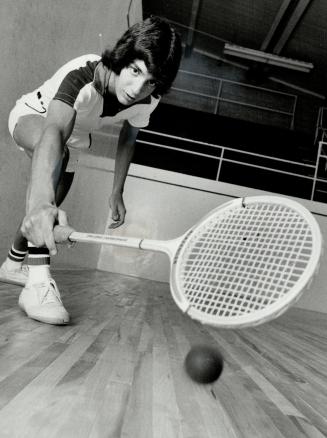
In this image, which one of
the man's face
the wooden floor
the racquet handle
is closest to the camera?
the wooden floor

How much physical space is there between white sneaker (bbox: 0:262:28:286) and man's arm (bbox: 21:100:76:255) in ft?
2.34

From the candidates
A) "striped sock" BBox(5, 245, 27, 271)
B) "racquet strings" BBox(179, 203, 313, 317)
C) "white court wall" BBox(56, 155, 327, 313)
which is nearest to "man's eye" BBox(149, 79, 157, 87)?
"racquet strings" BBox(179, 203, 313, 317)

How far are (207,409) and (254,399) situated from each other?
0.14m

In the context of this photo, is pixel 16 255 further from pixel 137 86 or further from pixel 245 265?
pixel 245 265

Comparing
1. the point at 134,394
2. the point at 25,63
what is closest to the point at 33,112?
the point at 25,63

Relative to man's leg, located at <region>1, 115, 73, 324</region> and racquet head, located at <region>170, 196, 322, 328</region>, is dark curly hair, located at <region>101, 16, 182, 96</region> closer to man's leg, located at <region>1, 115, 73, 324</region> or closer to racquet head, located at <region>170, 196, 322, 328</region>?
man's leg, located at <region>1, 115, 73, 324</region>

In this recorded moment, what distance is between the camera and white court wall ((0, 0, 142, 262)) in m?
1.70

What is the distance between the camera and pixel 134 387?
0.78 meters

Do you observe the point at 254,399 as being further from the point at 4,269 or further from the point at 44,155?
the point at 4,269

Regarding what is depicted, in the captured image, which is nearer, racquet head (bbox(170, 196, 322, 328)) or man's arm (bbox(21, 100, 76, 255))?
racquet head (bbox(170, 196, 322, 328))

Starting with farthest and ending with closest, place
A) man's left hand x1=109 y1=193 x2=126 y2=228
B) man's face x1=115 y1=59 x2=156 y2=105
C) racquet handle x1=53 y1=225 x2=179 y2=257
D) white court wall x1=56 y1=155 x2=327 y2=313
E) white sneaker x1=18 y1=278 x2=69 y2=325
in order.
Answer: white court wall x1=56 y1=155 x2=327 y2=313, man's left hand x1=109 y1=193 x2=126 y2=228, man's face x1=115 y1=59 x2=156 y2=105, white sneaker x1=18 y1=278 x2=69 y2=325, racquet handle x1=53 y1=225 x2=179 y2=257

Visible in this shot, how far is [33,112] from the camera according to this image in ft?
4.75

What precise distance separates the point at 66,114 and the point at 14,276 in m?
0.74

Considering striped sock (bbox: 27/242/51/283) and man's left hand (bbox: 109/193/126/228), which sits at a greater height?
man's left hand (bbox: 109/193/126/228)
